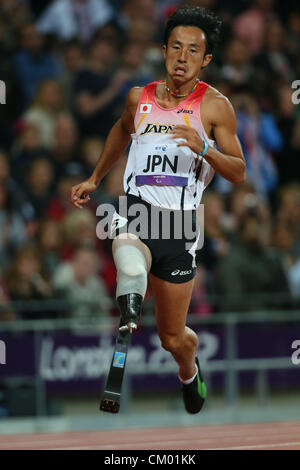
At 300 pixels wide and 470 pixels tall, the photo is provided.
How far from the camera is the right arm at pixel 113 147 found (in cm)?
729

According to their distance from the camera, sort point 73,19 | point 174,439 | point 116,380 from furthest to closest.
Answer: point 73,19
point 174,439
point 116,380

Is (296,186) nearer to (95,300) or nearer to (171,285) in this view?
(95,300)

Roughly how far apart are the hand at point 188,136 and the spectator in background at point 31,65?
652cm

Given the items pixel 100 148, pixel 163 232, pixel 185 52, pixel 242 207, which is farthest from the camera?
pixel 242 207

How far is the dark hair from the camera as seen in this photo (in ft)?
23.1

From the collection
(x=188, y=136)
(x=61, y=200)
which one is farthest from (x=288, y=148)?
(x=188, y=136)

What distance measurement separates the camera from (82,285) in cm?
1098

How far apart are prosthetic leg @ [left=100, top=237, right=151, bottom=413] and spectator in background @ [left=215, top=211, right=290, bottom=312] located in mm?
4696

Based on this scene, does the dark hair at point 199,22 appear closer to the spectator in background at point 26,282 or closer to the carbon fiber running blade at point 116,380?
the carbon fiber running blade at point 116,380

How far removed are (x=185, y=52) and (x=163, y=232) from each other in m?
1.28

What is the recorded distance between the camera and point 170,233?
7.22 metres

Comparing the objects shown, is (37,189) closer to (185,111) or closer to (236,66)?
(236,66)

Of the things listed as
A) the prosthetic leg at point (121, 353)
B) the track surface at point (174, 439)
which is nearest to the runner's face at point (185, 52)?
the prosthetic leg at point (121, 353)
